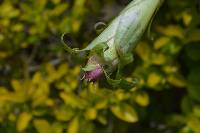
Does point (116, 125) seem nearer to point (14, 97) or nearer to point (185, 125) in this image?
point (185, 125)

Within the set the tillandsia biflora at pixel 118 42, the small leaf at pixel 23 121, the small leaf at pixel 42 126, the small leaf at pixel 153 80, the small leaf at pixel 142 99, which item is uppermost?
the tillandsia biflora at pixel 118 42

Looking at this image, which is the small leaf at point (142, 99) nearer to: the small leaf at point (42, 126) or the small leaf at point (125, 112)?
the small leaf at point (125, 112)

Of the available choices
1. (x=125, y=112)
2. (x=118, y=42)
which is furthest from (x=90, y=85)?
(x=118, y=42)

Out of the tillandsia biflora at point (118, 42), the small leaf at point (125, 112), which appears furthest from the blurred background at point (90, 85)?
the tillandsia biflora at point (118, 42)

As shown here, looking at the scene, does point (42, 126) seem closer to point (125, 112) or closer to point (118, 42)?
point (125, 112)

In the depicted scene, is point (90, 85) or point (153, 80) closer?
point (90, 85)

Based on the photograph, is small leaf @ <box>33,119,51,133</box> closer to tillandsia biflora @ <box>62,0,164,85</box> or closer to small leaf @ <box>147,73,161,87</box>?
small leaf @ <box>147,73,161,87</box>
